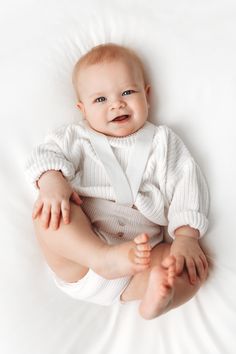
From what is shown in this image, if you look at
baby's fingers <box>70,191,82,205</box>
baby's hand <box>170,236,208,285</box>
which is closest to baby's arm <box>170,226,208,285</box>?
baby's hand <box>170,236,208,285</box>

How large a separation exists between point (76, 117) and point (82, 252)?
17.9 inches

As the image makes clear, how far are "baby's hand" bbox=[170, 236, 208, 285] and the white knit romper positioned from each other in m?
0.13

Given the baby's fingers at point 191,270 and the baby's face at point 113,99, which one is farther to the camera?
the baby's face at point 113,99

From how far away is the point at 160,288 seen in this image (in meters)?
1.16

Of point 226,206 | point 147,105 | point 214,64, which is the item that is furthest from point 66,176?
point 214,64

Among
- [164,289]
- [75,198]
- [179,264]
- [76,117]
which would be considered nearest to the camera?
[164,289]

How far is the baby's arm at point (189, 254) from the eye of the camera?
4.28 feet

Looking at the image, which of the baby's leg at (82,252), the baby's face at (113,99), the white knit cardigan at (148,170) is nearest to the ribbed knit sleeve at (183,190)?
the white knit cardigan at (148,170)

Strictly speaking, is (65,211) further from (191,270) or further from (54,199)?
(191,270)

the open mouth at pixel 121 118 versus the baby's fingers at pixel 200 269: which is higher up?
the open mouth at pixel 121 118

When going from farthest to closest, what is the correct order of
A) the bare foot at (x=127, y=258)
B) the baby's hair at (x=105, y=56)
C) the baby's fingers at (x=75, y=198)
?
the baby's hair at (x=105, y=56) < the baby's fingers at (x=75, y=198) < the bare foot at (x=127, y=258)

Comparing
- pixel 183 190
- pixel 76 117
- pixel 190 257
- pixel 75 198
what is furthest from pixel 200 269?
pixel 76 117

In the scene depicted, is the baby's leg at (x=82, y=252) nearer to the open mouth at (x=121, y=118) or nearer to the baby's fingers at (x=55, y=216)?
the baby's fingers at (x=55, y=216)

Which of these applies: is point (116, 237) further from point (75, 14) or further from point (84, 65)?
point (75, 14)
